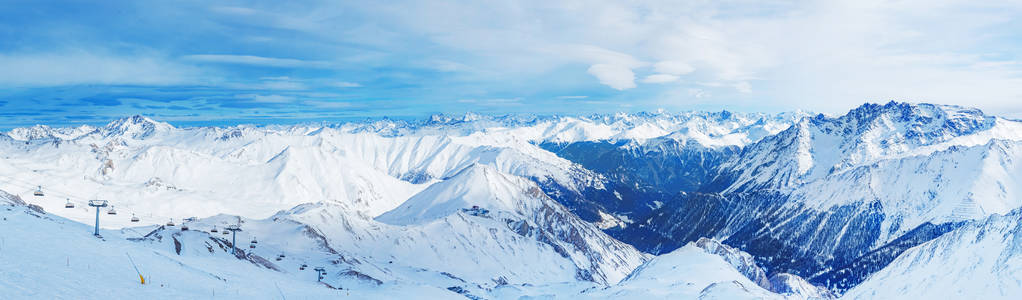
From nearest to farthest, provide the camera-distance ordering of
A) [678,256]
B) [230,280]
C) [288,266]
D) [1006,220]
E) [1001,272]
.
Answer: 1. [230,280]
2. [1001,272]
3. [288,266]
4. [1006,220]
5. [678,256]

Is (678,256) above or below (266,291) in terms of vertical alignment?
below

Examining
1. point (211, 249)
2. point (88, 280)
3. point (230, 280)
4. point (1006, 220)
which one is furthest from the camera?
point (1006, 220)

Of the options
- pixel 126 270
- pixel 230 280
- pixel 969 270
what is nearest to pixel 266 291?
pixel 230 280

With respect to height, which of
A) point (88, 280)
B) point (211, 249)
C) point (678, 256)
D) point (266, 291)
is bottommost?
point (678, 256)

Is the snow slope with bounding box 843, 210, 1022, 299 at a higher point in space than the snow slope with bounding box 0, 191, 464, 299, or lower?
lower

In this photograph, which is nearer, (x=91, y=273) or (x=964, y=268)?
(x=91, y=273)

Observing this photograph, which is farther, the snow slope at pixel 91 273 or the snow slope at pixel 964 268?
the snow slope at pixel 964 268

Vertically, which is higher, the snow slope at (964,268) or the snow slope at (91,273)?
the snow slope at (91,273)

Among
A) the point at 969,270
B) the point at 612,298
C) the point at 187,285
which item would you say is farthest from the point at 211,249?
the point at 969,270

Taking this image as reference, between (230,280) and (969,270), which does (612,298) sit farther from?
(230,280)

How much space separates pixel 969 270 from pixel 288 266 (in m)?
161

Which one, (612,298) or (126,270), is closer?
(126,270)

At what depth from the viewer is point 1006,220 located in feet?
430

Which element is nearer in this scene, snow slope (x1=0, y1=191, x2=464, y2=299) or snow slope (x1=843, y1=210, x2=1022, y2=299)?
snow slope (x1=0, y1=191, x2=464, y2=299)
